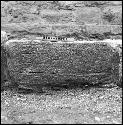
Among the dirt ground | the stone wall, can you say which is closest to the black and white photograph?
the dirt ground

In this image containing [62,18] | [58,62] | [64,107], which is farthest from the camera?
[62,18]

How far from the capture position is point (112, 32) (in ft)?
11.0

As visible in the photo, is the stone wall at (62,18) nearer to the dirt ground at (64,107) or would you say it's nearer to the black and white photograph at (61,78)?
the black and white photograph at (61,78)

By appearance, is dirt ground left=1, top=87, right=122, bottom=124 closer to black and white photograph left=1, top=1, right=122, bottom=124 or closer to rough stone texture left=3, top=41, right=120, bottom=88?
black and white photograph left=1, top=1, right=122, bottom=124

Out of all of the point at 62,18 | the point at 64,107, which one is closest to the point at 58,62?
the point at 64,107

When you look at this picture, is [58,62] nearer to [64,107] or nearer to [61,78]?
[61,78]

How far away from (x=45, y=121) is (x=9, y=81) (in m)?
0.78

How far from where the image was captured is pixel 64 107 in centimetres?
259

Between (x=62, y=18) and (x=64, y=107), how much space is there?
1101 millimetres

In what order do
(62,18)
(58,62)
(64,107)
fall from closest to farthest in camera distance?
(64,107) → (58,62) → (62,18)

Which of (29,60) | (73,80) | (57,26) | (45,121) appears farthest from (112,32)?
(45,121)

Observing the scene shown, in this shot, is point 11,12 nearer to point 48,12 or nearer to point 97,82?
point 48,12

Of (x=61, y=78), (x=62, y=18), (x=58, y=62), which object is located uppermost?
(x=62, y=18)

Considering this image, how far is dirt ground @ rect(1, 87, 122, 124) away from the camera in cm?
233
